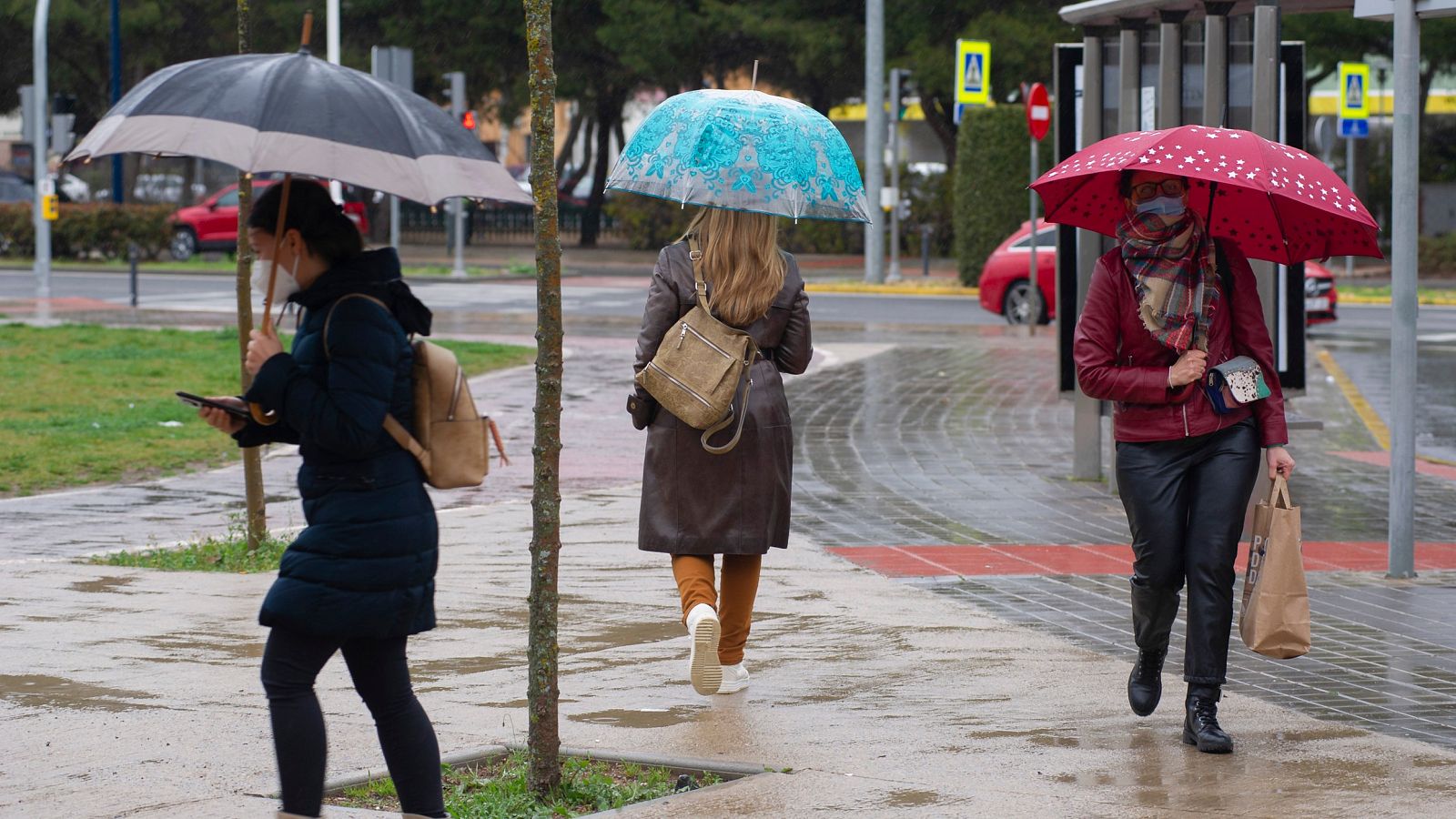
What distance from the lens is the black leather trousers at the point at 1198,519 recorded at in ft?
17.8

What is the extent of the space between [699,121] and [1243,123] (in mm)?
4799

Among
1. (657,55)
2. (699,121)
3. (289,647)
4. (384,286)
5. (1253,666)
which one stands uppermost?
(657,55)

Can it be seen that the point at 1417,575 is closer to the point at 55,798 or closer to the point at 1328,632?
the point at 1328,632

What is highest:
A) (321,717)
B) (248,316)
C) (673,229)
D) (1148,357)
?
(673,229)

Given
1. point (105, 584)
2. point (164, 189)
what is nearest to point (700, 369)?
point (105, 584)

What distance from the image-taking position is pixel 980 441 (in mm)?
13188

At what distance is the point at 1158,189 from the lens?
557cm

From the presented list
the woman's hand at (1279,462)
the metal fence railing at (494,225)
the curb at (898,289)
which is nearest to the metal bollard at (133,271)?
the curb at (898,289)

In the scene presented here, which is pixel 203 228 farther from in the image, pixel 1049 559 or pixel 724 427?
A: pixel 724 427

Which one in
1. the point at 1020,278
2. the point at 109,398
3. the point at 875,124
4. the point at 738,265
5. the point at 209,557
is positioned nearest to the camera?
the point at 738,265

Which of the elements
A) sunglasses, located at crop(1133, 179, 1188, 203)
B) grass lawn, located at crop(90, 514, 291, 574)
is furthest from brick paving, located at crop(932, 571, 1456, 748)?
grass lawn, located at crop(90, 514, 291, 574)

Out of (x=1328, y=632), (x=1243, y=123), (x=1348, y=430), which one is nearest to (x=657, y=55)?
(x=1348, y=430)

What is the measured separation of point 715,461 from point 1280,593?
1.72 meters

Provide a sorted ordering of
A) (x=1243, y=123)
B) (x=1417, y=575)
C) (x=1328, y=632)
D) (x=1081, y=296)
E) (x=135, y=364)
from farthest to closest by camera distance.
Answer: (x=135, y=364) → (x=1081, y=296) → (x=1243, y=123) → (x=1417, y=575) → (x=1328, y=632)
